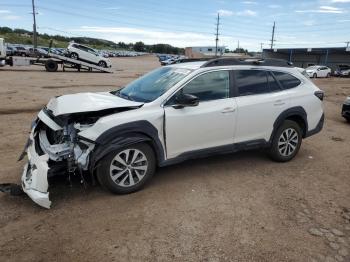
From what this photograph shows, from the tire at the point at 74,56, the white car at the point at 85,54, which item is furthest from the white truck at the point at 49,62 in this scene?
the white car at the point at 85,54

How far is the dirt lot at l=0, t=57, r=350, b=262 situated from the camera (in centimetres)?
326

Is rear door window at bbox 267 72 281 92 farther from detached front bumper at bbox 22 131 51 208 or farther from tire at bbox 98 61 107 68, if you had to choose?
tire at bbox 98 61 107 68

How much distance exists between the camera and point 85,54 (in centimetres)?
2947

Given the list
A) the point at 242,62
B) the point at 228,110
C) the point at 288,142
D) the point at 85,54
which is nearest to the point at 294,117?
the point at 288,142

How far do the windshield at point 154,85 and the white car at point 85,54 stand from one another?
2518cm

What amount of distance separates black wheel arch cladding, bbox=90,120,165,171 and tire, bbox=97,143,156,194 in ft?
0.25

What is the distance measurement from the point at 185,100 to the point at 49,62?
25.9 m

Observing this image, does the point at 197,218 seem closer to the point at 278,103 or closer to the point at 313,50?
the point at 278,103

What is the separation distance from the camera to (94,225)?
368cm

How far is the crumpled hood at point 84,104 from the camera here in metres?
4.12

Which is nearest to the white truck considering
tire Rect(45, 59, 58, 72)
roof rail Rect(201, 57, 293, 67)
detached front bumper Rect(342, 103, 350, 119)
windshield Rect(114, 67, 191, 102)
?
tire Rect(45, 59, 58, 72)

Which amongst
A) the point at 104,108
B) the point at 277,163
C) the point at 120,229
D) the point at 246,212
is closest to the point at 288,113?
the point at 277,163

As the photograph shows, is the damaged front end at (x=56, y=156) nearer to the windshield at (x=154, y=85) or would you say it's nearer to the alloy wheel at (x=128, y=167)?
the alloy wheel at (x=128, y=167)

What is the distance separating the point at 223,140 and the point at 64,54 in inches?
1029
